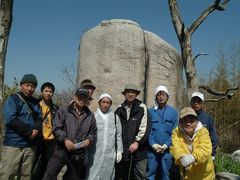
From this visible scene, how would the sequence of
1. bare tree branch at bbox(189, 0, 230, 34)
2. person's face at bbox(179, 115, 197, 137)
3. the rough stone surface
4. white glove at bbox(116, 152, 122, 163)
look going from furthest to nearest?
bare tree branch at bbox(189, 0, 230, 34), the rough stone surface, white glove at bbox(116, 152, 122, 163), person's face at bbox(179, 115, 197, 137)

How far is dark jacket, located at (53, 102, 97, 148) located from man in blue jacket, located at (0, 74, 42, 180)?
0.33 m

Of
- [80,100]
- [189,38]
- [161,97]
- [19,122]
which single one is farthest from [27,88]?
[189,38]

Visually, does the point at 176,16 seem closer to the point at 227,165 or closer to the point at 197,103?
the point at 227,165

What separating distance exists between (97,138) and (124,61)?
2573mm

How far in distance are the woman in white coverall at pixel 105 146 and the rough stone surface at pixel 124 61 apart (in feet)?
6.11

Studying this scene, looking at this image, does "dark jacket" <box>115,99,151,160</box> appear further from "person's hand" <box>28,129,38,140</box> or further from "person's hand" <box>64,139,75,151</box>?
"person's hand" <box>28,129,38,140</box>

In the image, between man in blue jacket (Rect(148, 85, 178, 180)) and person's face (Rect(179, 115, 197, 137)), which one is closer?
person's face (Rect(179, 115, 197, 137))

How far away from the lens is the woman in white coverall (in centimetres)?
470

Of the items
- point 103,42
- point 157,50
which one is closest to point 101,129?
point 103,42

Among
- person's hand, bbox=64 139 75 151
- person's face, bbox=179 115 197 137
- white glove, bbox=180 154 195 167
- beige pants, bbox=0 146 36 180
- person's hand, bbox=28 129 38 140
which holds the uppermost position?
person's face, bbox=179 115 197 137

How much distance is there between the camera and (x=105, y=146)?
15.5ft

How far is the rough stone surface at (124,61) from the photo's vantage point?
6.82m

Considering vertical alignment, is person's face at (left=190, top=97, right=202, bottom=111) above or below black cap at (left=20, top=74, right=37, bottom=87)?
below

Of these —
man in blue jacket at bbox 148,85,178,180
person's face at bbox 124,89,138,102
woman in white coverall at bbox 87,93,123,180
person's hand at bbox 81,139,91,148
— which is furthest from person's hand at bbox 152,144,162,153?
person's hand at bbox 81,139,91,148
